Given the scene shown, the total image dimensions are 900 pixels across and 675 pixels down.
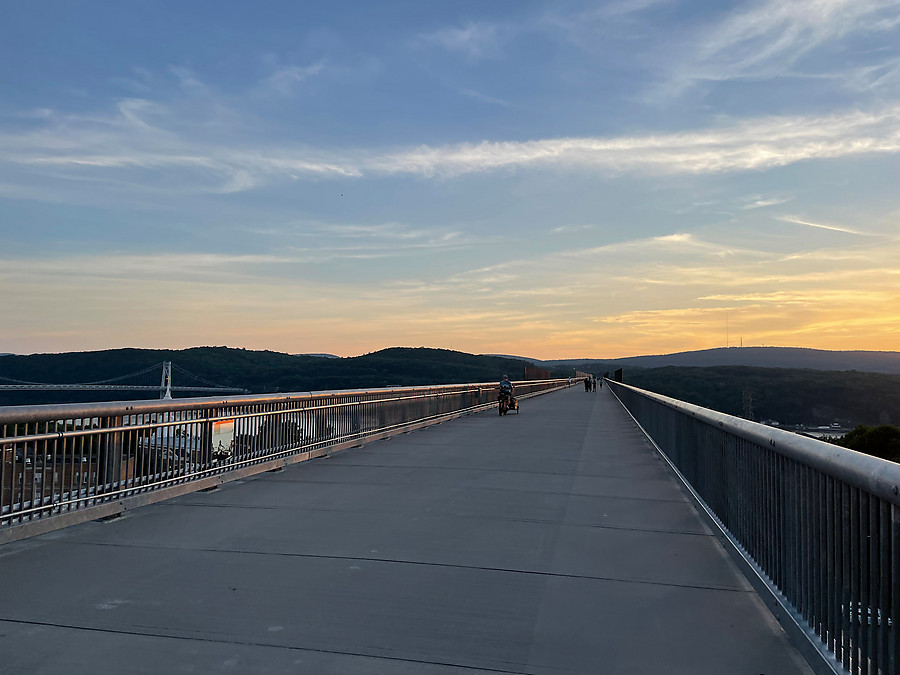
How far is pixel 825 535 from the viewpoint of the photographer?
149 inches

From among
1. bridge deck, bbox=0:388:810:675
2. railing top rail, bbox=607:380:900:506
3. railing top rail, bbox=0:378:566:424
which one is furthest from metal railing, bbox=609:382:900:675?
railing top rail, bbox=0:378:566:424

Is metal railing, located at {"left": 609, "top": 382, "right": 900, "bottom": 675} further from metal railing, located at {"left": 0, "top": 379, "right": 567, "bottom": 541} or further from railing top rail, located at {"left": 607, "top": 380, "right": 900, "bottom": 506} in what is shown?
metal railing, located at {"left": 0, "top": 379, "right": 567, "bottom": 541}

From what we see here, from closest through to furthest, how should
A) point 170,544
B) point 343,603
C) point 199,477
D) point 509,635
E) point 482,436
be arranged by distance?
point 509,635, point 343,603, point 170,544, point 199,477, point 482,436

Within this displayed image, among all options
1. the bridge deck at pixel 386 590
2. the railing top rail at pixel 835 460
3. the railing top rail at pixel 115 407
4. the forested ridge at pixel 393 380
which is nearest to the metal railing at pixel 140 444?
the railing top rail at pixel 115 407

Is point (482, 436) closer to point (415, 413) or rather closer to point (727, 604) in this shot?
point (415, 413)

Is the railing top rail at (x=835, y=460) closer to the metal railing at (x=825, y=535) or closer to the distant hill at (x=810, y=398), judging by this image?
the metal railing at (x=825, y=535)

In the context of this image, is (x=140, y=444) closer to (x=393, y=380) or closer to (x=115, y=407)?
(x=115, y=407)

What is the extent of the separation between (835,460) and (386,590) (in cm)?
304

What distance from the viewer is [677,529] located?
24.7ft

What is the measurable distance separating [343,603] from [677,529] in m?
3.95

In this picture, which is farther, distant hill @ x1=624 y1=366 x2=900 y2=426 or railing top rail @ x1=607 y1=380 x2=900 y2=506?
distant hill @ x1=624 y1=366 x2=900 y2=426

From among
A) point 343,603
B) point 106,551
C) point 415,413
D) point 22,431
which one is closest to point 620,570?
point 343,603

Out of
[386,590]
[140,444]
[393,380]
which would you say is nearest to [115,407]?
[140,444]

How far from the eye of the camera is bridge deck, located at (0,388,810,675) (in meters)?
4.05
